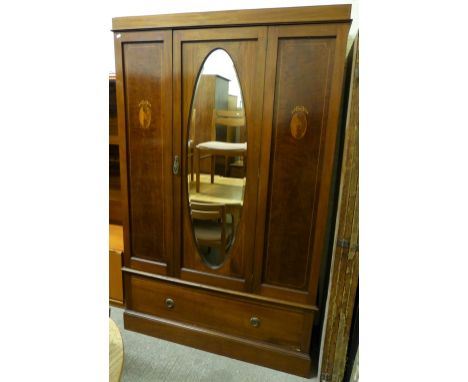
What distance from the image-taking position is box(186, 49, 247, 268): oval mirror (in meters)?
1.41

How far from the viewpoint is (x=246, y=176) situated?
4.76ft

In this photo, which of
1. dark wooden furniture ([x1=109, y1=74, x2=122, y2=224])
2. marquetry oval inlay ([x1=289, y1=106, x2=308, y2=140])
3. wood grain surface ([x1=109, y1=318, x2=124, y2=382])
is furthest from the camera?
dark wooden furniture ([x1=109, y1=74, x2=122, y2=224])

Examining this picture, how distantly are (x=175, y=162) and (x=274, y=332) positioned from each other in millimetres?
1097

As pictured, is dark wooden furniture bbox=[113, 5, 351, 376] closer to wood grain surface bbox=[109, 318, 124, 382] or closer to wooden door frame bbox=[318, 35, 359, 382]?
wooden door frame bbox=[318, 35, 359, 382]

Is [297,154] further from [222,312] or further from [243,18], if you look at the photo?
[222,312]

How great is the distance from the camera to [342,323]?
1.32 m

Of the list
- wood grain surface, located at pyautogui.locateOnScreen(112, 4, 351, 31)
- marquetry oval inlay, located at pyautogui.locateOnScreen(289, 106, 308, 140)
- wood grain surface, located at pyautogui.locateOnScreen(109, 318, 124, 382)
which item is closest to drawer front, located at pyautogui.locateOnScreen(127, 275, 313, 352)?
wood grain surface, located at pyautogui.locateOnScreen(109, 318, 124, 382)

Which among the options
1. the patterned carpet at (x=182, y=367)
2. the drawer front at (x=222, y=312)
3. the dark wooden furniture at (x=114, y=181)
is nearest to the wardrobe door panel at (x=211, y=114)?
the drawer front at (x=222, y=312)

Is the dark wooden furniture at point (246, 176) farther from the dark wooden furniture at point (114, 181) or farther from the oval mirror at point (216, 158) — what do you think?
the dark wooden furniture at point (114, 181)

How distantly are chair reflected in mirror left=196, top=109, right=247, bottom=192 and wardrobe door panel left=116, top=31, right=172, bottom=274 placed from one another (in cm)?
21
